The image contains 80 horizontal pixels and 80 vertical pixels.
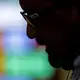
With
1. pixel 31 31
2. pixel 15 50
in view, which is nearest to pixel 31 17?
pixel 31 31

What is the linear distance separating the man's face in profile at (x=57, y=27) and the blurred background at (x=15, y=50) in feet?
4.43

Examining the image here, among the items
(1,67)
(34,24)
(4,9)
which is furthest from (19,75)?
(34,24)

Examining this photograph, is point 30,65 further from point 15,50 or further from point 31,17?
point 31,17

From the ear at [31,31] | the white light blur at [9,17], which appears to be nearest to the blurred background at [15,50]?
the white light blur at [9,17]

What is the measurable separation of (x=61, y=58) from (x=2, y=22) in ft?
4.69

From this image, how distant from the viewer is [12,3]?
2.06 metres

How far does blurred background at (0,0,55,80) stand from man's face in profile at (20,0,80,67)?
53.1 inches

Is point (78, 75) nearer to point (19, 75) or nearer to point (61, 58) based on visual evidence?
point (61, 58)

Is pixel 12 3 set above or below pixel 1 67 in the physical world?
above

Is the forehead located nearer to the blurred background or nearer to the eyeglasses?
the eyeglasses

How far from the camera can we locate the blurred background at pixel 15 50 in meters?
2.07

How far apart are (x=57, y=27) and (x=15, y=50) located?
141 centimetres

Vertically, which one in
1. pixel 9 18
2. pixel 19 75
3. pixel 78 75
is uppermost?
pixel 78 75

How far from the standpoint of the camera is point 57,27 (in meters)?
0.69
